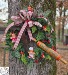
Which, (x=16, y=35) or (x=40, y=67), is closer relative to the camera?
(x=16, y=35)

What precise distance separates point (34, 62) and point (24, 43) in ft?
0.94

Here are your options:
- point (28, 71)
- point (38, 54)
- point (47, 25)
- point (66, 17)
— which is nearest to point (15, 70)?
point (28, 71)

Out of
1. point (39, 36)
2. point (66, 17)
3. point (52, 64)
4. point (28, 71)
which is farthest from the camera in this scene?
point (66, 17)

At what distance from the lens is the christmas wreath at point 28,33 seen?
9.14ft

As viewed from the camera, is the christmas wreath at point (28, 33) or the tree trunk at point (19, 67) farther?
the tree trunk at point (19, 67)

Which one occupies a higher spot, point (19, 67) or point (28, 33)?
point (28, 33)

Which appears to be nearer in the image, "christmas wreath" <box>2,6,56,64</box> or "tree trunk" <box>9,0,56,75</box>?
"christmas wreath" <box>2,6,56,64</box>

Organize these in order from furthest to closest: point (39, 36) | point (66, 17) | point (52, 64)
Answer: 1. point (66, 17)
2. point (52, 64)
3. point (39, 36)

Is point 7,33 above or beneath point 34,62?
above

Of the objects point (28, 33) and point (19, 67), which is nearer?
point (28, 33)

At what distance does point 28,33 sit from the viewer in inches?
111

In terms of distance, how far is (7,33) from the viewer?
291 cm

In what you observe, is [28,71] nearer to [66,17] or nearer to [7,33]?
[7,33]

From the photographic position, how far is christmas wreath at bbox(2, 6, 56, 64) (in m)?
2.79
